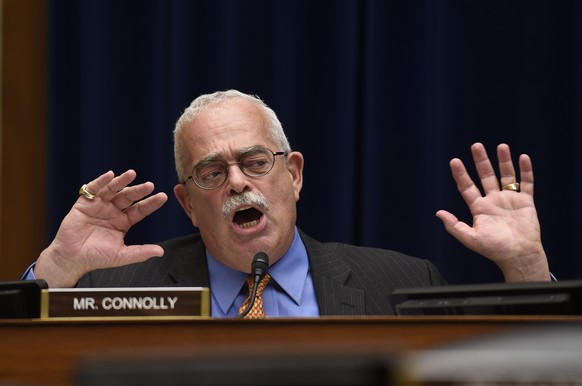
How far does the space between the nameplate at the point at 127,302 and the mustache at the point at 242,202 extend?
93 cm

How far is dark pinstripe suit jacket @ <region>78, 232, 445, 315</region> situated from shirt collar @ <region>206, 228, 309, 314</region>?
0.08ft

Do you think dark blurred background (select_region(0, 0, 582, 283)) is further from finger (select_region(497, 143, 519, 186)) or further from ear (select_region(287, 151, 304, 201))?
finger (select_region(497, 143, 519, 186))

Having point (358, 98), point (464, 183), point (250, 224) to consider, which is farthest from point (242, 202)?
point (358, 98)

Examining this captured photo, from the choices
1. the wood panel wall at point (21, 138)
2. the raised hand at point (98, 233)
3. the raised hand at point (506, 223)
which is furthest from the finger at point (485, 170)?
the wood panel wall at point (21, 138)

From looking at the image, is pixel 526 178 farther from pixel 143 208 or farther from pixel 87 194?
pixel 87 194

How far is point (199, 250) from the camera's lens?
2.13 metres

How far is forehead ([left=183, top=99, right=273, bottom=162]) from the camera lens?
2084 millimetres

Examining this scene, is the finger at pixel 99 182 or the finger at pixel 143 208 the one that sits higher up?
the finger at pixel 99 182

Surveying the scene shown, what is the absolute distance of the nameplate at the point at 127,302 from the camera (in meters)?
1.05

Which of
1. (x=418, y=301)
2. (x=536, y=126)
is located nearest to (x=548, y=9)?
(x=536, y=126)

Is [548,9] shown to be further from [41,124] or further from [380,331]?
[380,331]

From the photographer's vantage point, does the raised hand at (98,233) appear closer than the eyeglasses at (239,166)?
Yes

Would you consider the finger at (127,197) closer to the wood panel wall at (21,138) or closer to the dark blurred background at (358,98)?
the dark blurred background at (358,98)

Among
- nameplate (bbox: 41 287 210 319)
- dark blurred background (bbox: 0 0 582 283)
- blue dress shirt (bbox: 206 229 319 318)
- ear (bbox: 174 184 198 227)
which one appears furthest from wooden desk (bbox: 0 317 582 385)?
dark blurred background (bbox: 0 0 582 283)
